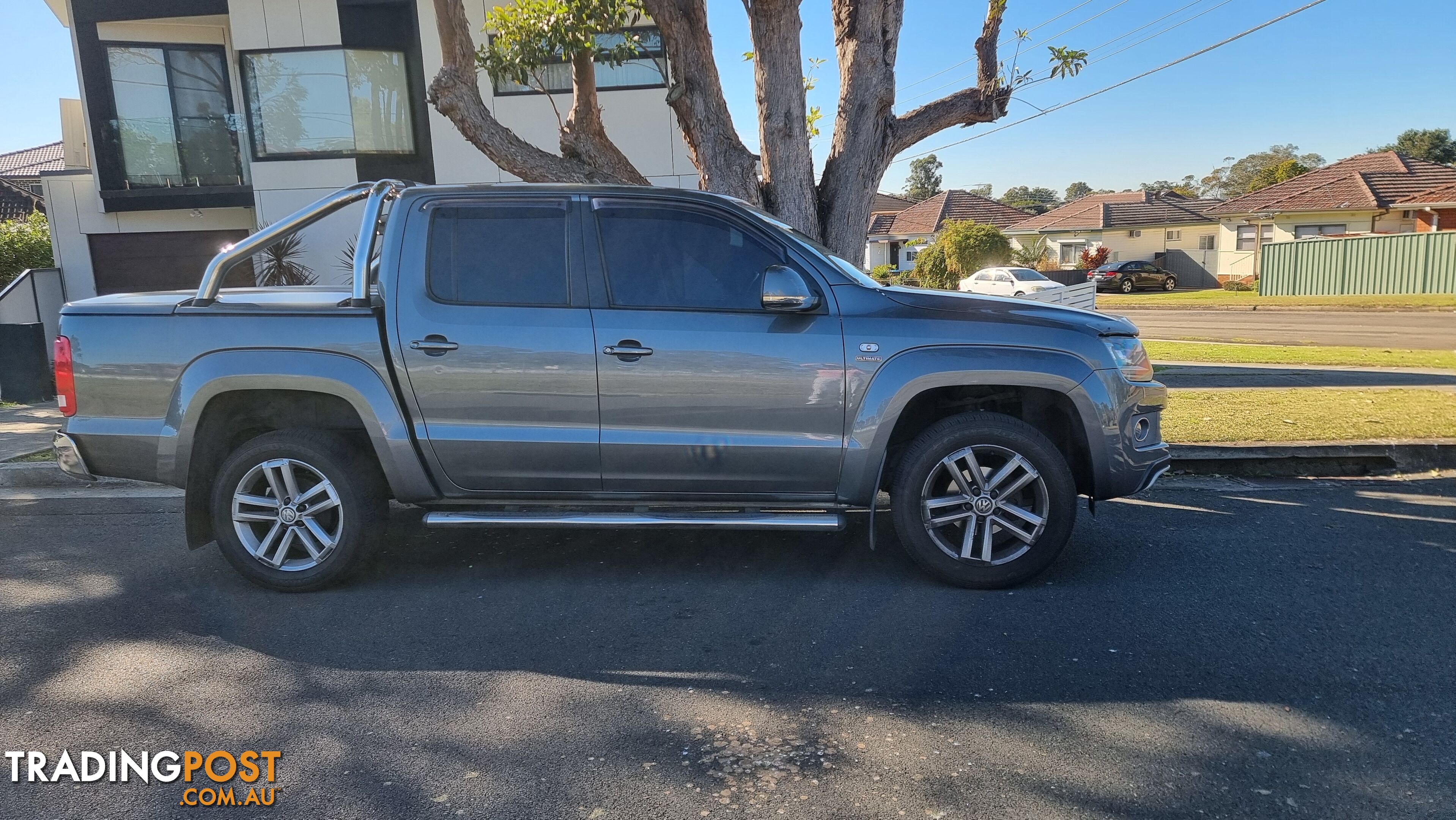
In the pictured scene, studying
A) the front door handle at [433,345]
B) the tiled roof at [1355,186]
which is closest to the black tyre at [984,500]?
the front door handle at [433,345]

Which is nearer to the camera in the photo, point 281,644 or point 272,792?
point 272,792

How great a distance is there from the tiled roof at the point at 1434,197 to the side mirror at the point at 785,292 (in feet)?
127

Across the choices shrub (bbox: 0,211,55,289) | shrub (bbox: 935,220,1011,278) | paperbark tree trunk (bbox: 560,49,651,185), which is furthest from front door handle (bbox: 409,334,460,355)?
shrub (bbox: 935,220,1011,278)

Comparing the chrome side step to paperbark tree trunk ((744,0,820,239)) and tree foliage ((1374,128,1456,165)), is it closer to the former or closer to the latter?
paperbark tree trunk ((744,0,820,239))

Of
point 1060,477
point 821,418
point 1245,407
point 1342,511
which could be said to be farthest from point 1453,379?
point 821,418

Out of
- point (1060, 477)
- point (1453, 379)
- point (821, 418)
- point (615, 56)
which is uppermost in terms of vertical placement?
point (615, 56)

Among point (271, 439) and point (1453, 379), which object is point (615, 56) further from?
point (1453, 379)

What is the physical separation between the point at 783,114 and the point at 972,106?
1742mm

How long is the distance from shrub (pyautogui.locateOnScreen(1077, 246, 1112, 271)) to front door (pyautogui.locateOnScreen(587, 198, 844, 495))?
41.7 metres

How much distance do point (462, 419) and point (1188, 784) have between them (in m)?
3.45

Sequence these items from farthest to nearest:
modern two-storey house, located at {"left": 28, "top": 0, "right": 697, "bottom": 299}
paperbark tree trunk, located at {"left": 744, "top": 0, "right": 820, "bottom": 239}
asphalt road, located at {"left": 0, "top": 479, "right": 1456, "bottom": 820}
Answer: modern two-storey house, located at {"left": 28, "top": 0, "right": 697, "bottom": 299} < paperbark tree trunk, located at {"left": 744, "top": 0, "right": 820, "bottom": 239} < asphalt road, located at {"left": 0, "top": 479, "right": 1456, "bottom": 820}

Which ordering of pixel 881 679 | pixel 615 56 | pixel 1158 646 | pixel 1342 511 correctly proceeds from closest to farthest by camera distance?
pixel 881 679 → pixel 1158 646 → pixel 1342 511 → pixel 615 56

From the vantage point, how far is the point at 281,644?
4.14 metres

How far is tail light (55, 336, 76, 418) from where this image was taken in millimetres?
4668
